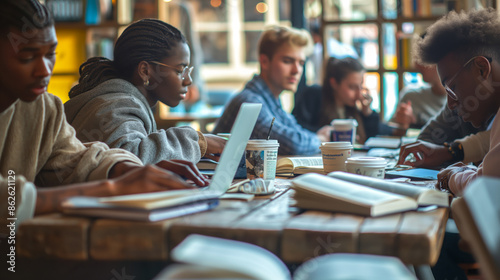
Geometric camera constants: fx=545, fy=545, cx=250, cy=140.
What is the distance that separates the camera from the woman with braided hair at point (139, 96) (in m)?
1.71

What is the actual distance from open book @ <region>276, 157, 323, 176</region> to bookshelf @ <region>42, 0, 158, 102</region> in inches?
123

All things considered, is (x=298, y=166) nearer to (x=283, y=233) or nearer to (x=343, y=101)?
(x=283, y=233)

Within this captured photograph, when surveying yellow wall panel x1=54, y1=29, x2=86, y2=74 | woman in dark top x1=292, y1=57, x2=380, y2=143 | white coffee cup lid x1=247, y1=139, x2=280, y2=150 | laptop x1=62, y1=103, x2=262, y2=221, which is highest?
yellow wall panel x1=54, y1=29, x2=86, y2=74

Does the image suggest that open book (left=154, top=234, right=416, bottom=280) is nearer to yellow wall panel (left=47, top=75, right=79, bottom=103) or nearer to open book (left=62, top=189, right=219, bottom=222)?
open book (left=62, top=189, right=219, bottom=222)

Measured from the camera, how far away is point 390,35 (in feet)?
13.8

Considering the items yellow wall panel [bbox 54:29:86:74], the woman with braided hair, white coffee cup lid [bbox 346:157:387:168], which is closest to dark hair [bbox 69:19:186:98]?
the woman with braided hair

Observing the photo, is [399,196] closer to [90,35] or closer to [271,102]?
[271,102]

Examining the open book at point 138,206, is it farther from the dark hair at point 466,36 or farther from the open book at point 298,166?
the dark hair at point 466,36

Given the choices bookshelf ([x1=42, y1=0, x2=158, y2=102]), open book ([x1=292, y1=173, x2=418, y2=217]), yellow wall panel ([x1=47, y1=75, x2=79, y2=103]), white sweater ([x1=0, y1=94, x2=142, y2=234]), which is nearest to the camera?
open book ([x1=292, y1=173, x2=418, y2=217])

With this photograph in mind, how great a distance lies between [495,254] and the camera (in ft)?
2.25

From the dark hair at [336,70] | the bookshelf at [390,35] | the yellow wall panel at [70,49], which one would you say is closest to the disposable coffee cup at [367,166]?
the dark hair at [336,70]

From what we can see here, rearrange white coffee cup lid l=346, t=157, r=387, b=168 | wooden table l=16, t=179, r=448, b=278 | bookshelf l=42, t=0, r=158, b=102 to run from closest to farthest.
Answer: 1. wooden table l=16, t=179, r=448, b=278
2. white coffee cup lid l=346, t=157, r=387, b=168
3. bookshelf l=42, t=0, r=158, b=102

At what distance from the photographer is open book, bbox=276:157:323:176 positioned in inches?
70.5

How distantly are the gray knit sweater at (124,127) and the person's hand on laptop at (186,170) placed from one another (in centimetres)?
24
